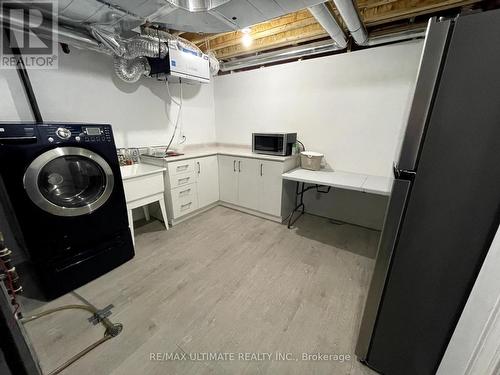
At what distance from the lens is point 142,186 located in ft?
7.08

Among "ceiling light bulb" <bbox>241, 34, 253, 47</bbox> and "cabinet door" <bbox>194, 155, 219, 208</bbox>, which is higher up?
"ceiling light bulb" <bbox>241, 34, 253, 47</bbox>

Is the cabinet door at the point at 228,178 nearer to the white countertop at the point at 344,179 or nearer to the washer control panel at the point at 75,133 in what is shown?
the white countertop at the point at 344,179

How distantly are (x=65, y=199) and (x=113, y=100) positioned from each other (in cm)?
134

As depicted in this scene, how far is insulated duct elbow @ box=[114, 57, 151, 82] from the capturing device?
6.89ft

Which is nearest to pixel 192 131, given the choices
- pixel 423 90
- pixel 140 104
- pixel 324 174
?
pixel 140 104

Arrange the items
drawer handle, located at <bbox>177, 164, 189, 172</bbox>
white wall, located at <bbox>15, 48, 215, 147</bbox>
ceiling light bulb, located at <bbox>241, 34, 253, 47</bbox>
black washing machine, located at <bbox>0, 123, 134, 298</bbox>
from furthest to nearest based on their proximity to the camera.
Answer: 1. drawer handle, located at <bbox>177, 164, 189, 172</bbox>
2. ceiling light bulb, located at <bbox>241, 34, 253, 47</bbox>
3. white wall, located at <bbox>15, 48, 215, 147</bbox>
4. black washing machine, located at <bbox>0, 123, 134, 298</bbox>

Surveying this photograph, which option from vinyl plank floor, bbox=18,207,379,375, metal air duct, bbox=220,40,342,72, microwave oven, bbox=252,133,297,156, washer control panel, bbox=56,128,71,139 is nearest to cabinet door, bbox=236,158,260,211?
microwave oven, bbox=252,133,297,156

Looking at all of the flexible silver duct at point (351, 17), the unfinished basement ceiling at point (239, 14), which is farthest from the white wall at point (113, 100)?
the flexible silver duct at point (351, 17)

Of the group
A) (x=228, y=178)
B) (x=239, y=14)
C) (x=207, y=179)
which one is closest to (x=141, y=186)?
(x=207, y=179)

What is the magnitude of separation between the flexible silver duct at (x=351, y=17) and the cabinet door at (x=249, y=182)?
1.60 meters

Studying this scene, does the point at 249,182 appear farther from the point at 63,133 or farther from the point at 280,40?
the point at 63,133

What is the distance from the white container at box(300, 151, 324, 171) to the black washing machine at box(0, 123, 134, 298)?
2098 millimetres

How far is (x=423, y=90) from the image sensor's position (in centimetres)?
74

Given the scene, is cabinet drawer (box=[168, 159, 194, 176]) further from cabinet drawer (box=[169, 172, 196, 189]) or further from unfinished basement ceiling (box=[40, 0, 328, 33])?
unfinished basement ceiling (box=[40, 0, 328, 33])
